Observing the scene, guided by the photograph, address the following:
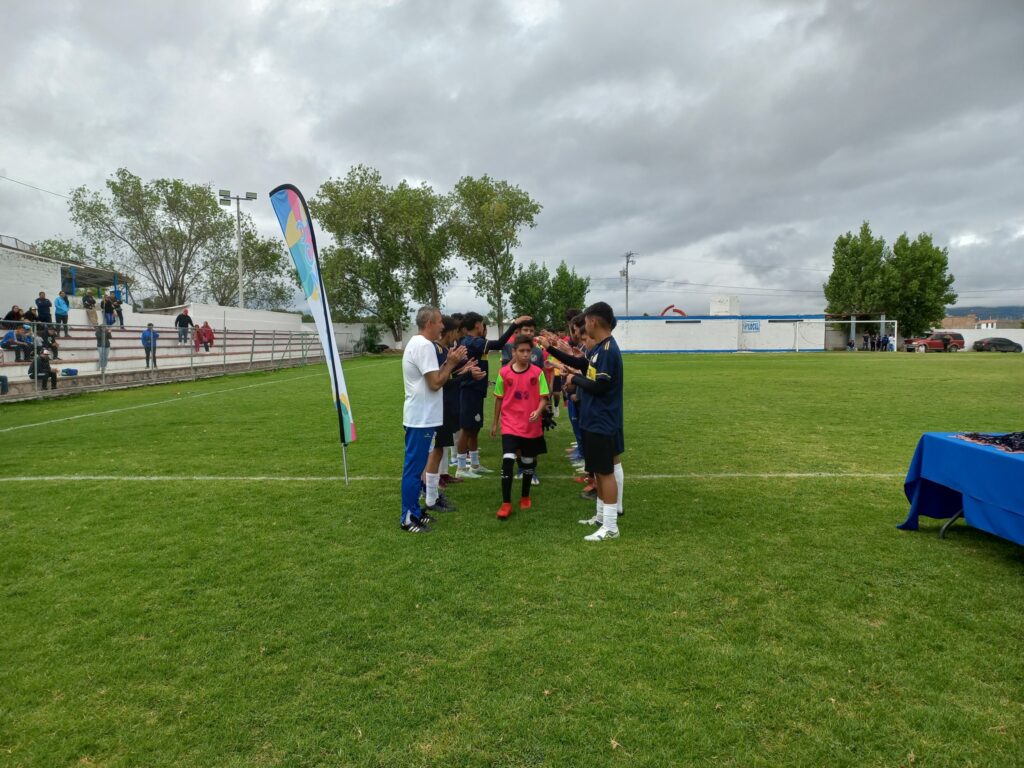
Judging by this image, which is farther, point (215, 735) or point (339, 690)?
point (339, 690)

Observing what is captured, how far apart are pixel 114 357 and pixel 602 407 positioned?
19682mm

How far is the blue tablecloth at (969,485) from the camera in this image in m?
3.89

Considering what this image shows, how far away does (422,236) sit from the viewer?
4938 cm

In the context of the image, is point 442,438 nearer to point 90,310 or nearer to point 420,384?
point 420,384

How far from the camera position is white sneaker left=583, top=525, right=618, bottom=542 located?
4695 mm

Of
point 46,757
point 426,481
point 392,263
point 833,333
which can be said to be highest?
point 392,263

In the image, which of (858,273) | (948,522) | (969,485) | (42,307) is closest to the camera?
(969,485)

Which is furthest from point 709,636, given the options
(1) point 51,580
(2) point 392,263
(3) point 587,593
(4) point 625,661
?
(2) point 392,263

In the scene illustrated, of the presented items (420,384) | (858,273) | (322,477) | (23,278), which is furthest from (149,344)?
(858,273)

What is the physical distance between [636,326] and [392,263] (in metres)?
23.0

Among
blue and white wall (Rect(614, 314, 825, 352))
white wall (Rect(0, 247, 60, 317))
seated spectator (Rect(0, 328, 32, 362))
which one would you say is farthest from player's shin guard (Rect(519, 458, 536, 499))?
blue and white wall (Rect(614, 314, 825, 352))

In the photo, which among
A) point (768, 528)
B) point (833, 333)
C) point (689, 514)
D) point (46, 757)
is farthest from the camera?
point (833, 333)

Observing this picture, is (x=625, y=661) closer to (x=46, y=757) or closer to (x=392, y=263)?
(x=46, y=757)

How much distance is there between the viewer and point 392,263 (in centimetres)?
5050
